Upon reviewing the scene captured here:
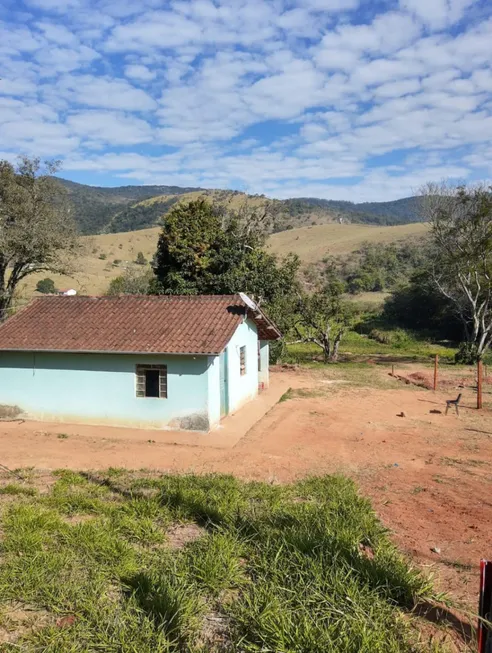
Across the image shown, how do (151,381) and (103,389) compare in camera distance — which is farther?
(103,389)

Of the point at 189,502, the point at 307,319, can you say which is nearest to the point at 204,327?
the point at 189,502

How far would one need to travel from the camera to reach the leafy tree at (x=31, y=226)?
2397 centimetres

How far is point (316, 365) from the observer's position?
27.7 meters

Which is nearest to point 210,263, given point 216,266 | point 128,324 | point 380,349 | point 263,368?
point 216,266

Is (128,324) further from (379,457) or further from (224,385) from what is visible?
(379,457)

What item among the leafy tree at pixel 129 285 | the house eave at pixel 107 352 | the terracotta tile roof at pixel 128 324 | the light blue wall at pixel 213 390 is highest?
the leafy tree at pixel 129 285

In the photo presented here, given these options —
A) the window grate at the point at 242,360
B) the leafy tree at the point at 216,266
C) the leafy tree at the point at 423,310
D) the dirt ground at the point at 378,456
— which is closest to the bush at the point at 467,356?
the leafy tree at the point at 423,310

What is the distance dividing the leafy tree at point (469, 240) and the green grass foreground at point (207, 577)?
22328 millimetres

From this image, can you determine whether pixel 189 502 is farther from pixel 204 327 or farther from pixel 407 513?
pixel 204 327

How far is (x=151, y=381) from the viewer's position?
14.9 meters

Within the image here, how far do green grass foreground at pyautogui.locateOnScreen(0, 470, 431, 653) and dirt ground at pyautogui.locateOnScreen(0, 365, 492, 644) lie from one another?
838 mm

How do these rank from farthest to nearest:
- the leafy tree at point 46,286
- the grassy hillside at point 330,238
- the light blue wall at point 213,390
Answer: the grassy hillside at point 330,238 → the leafy tree at point 46,286 → the light blue wall at point 213,390

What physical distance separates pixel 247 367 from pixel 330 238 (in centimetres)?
7450

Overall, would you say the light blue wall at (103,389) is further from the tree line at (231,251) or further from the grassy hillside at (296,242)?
the grassy hillside at (296,242)
